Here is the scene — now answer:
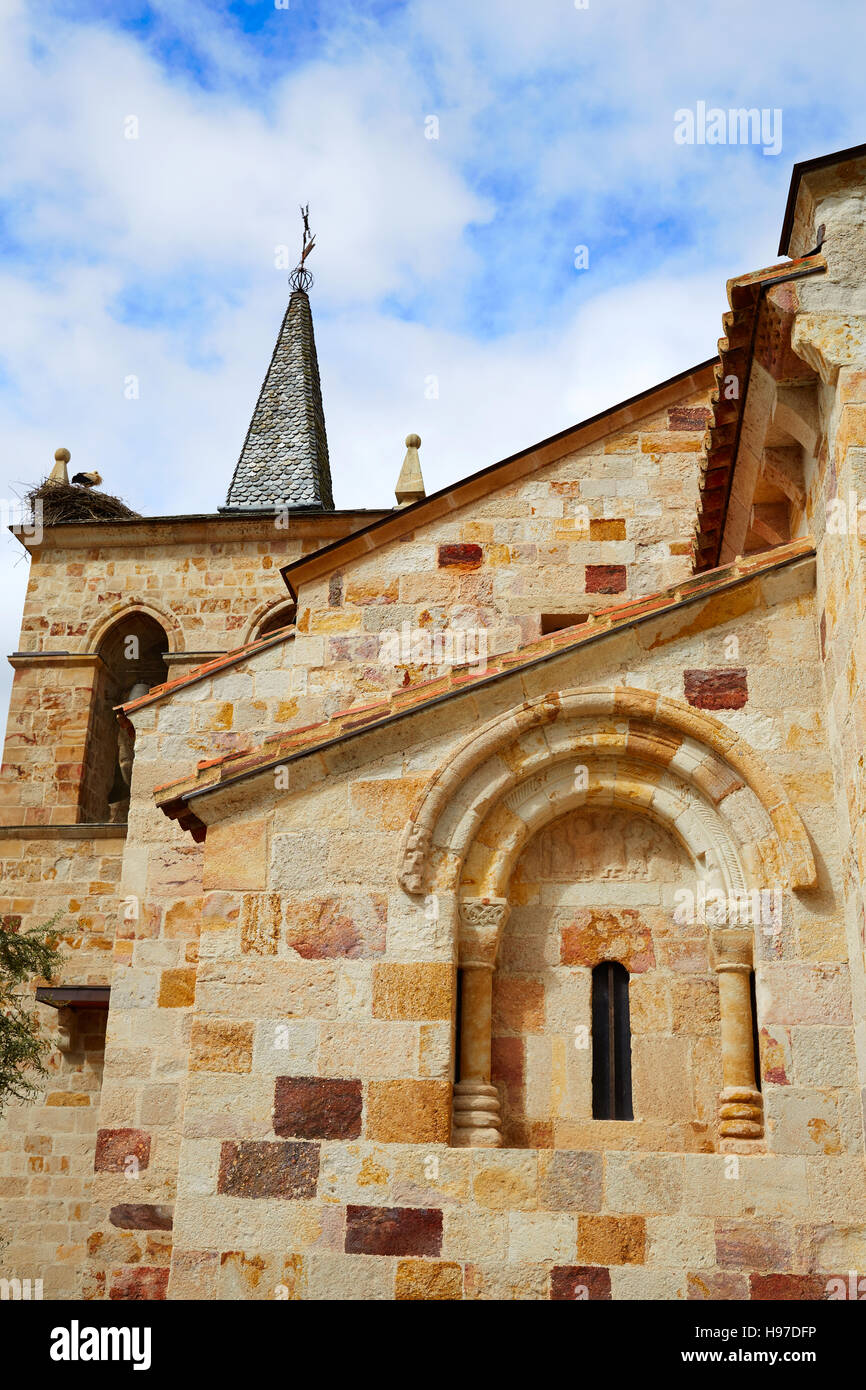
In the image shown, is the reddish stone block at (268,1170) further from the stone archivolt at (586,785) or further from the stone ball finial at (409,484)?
the stone ball finial at (409,484)

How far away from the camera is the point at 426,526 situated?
1020 cm

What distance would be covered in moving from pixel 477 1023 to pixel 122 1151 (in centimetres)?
358

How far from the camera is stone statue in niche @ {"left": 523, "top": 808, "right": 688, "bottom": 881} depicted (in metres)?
7.24

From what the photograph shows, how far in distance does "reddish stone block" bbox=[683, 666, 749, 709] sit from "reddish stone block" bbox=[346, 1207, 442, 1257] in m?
2.88

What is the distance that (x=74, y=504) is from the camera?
16.2 meters

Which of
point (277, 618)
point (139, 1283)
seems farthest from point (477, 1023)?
point (277, 618)

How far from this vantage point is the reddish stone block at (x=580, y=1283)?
20.2 ft

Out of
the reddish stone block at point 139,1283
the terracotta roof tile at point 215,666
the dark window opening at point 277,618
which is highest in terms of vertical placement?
the dark window opening at point 277,618

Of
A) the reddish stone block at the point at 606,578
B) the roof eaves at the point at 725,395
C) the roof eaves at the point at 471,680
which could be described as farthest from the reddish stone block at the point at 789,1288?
the reddish stone block at the point at 606,578

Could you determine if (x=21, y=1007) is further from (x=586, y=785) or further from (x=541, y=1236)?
(x=541, y=1236)

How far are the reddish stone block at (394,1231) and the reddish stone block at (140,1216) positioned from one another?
3.06 m

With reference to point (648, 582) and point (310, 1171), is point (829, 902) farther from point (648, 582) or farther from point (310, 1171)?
point (648, 582)
